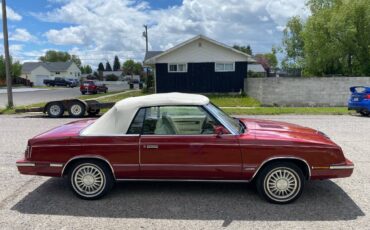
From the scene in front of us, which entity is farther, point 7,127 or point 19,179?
point 7,127

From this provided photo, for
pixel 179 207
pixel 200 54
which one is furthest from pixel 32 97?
pixel 179 207

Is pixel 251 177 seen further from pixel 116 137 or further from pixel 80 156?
pixel 80 156

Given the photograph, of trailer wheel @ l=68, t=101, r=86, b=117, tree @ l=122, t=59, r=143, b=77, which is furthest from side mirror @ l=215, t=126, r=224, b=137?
tree @ l=122, t=59, r=143, b=77

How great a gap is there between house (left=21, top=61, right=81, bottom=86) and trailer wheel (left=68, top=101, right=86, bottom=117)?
6963 cm

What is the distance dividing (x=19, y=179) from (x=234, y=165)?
3.63m

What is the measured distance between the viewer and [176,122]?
503 centimetres

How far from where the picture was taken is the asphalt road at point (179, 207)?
13.6 feet

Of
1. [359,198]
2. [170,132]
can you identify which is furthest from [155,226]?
[359,198]

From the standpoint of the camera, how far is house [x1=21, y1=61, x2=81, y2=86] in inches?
3179

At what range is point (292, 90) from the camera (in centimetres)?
2005

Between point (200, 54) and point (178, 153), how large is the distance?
23.3m

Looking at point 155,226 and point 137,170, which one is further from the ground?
point 137,170

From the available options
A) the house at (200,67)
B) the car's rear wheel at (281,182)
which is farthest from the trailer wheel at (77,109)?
the house at (200,67)

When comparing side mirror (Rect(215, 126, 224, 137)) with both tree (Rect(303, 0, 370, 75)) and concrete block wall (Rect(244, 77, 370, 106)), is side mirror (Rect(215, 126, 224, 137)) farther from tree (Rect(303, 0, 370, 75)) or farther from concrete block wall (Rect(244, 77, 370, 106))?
tree (Rect(303, 0, 370, 75))
